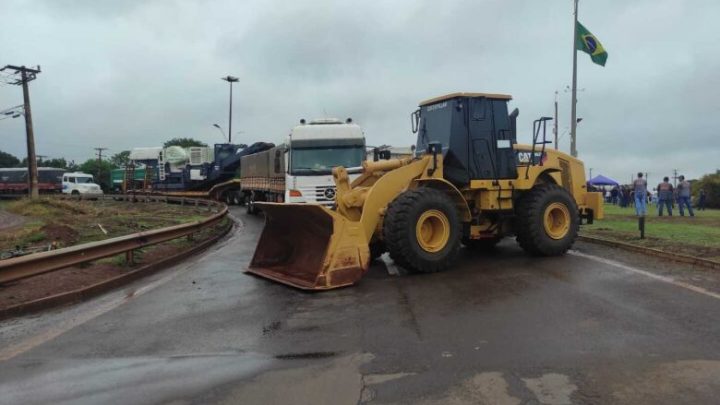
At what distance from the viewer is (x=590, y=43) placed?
23.7 metres

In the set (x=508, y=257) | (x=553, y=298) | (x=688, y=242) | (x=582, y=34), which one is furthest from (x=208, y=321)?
(x=582, y=34)

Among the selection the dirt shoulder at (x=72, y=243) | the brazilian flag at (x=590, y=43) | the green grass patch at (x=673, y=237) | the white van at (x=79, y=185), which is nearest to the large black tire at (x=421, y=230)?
the green grass patch at (x=673, y=237)

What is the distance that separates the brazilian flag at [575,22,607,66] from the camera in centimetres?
2367

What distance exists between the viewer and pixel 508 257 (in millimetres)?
10656

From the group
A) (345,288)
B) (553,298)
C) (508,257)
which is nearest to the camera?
(553,298)

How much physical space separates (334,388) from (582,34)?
75.9 ft

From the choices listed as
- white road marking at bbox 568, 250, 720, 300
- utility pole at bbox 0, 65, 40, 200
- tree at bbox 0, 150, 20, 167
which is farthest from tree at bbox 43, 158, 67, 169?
white road marking at bbox 568, 250, 720, 300

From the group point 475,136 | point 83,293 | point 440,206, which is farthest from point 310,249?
point 475,136

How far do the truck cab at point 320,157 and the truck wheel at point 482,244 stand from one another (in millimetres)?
6763

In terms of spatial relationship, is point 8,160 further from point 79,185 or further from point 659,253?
point 659,253

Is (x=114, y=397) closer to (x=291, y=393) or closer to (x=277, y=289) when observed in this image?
(x=291, y=393)

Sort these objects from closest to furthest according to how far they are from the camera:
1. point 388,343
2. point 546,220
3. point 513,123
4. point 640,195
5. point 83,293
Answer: point 388,343 < point 83,293 < point 546,220 < point 513,123 < point 640,195

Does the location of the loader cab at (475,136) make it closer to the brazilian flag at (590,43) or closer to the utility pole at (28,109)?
the brazilian flag at (590,43)

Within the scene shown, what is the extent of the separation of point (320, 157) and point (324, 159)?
16cm
